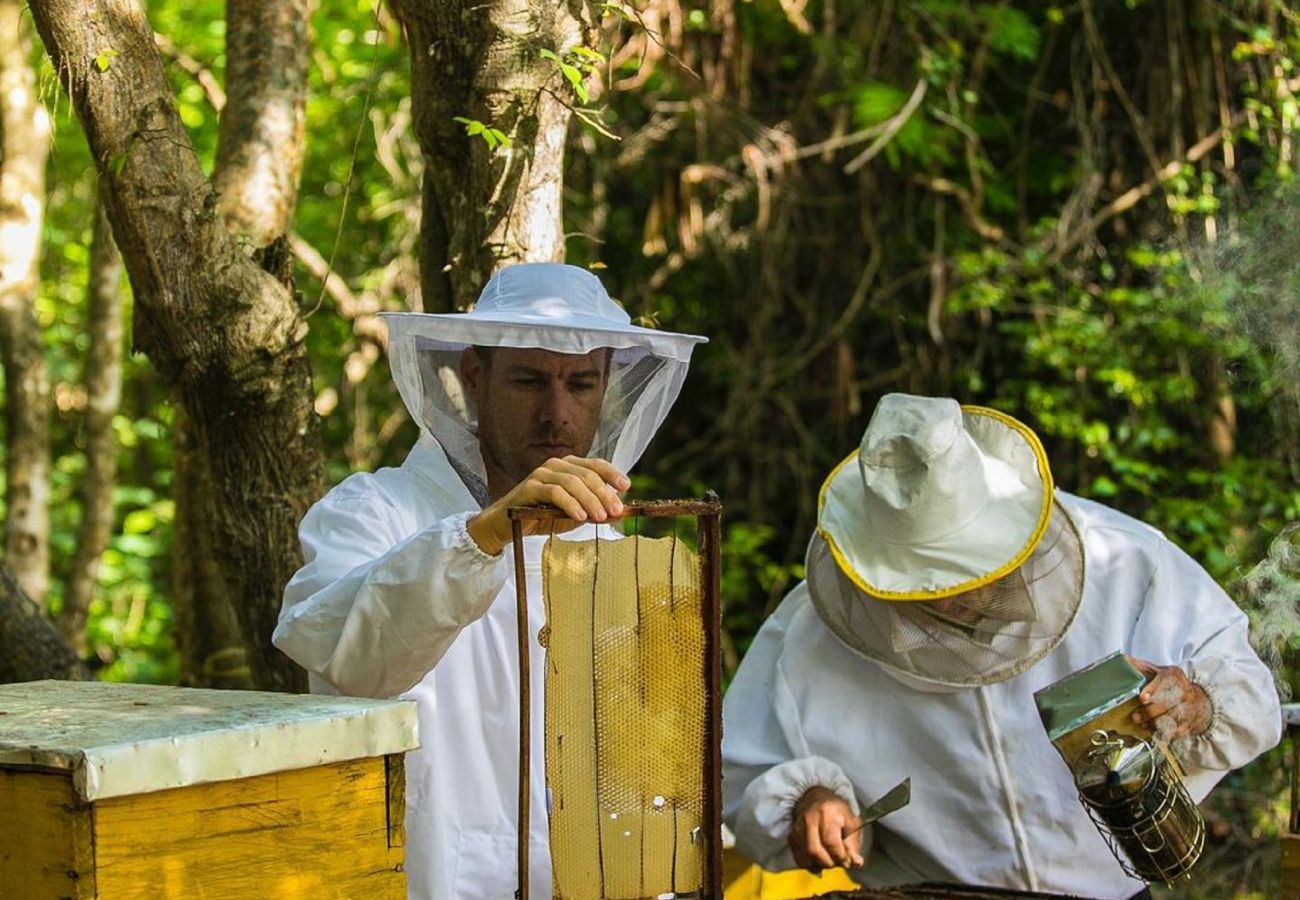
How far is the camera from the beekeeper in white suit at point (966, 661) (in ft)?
9.36

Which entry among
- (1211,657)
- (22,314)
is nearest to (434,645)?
(1211,657)

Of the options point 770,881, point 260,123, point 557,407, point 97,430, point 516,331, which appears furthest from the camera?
point 97,430

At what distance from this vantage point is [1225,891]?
562 centimetres

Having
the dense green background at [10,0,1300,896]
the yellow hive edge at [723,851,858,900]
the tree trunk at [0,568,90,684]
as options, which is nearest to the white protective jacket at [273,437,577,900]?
the yellow hive edge at [723,851,858,900]

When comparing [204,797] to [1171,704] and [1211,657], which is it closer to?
[1171,704]

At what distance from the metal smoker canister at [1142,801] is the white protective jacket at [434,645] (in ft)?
2.78

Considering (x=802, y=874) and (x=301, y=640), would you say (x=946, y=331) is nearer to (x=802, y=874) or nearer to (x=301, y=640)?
(x=802, y=874)

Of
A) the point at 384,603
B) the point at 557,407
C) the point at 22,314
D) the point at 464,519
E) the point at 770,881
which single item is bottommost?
the point at 770,881

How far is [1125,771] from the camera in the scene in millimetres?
2314

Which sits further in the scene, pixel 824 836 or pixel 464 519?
pixel 824 836

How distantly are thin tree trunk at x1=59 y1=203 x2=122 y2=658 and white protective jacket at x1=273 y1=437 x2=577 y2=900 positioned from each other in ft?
13.1

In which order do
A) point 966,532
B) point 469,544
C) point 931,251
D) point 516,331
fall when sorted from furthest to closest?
point 931,251, point 966,532, point 516,331, point 469,544

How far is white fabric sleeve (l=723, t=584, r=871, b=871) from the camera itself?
9.59ft

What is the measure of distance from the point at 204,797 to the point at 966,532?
1.60 metres
